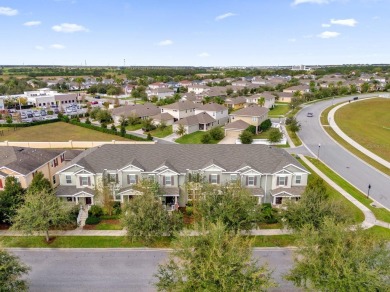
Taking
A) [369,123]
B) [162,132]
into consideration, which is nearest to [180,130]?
[162,132]

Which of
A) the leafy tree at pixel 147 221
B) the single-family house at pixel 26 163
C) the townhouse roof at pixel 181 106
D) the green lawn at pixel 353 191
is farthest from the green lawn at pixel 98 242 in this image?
the townhouse roof at pixel 181 106

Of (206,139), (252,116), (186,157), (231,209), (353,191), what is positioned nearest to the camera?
(231,209)

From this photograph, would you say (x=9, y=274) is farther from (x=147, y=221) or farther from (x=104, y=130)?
(x=104, y=130)

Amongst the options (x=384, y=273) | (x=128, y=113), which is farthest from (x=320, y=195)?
(x=128, y=113)

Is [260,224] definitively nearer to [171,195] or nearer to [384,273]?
[171,195]

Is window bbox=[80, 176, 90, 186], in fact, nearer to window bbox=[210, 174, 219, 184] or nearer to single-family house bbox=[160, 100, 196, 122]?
window bbox=[210, 174, 219, 184]
